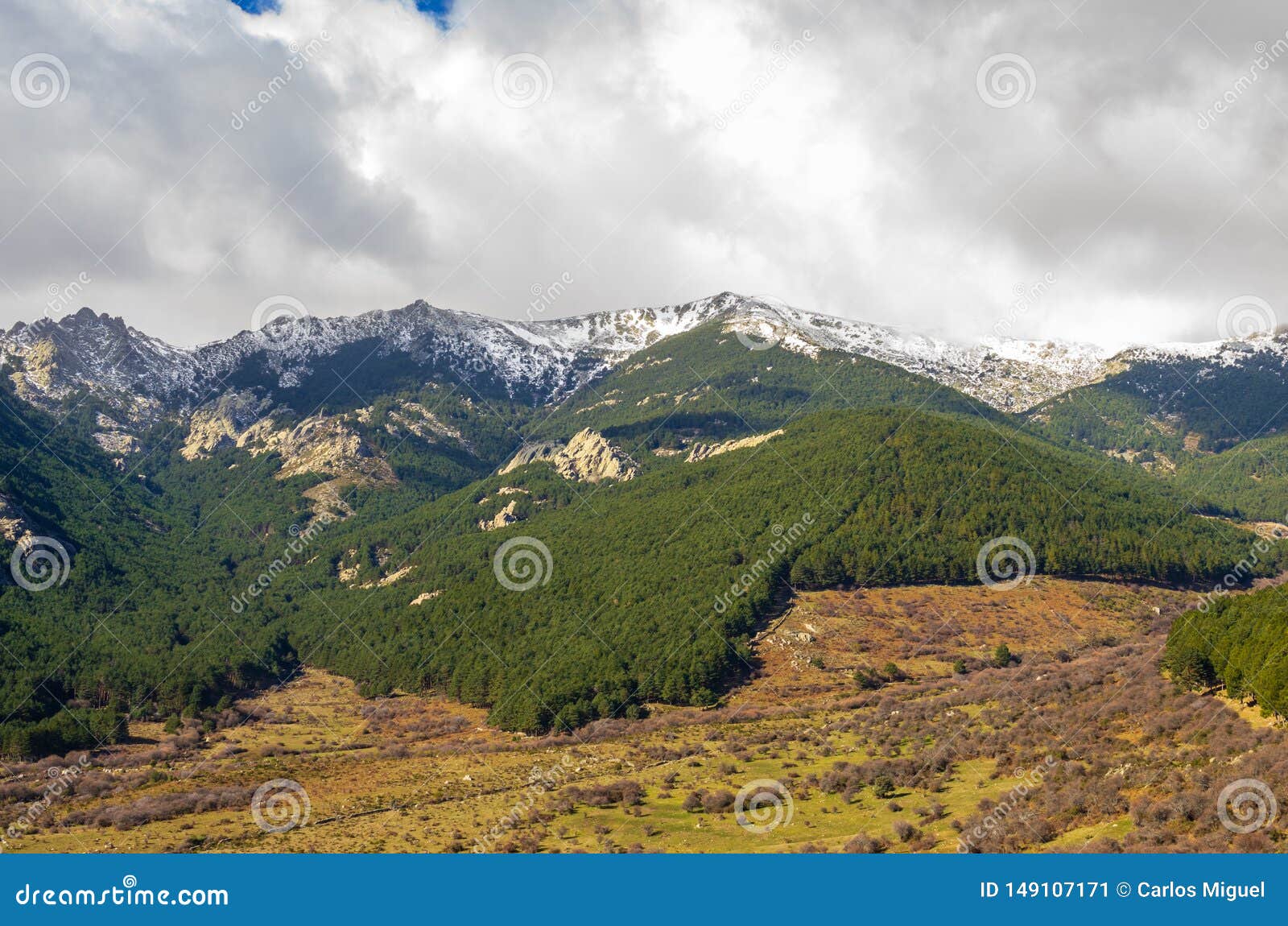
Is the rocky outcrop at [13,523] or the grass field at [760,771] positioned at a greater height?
the rocky outcrop at [13,523]

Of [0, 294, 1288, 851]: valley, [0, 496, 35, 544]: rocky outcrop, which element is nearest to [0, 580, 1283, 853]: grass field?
[0, 294, 1288, 851]: valley

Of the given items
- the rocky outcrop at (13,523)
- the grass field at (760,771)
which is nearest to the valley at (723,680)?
the grass field at (760,771)

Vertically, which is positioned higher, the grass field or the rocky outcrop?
the rocky outcrop

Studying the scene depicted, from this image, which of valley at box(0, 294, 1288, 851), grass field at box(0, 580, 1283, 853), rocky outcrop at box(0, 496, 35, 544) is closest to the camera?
grass field at box(0, 580, 1283, 853)

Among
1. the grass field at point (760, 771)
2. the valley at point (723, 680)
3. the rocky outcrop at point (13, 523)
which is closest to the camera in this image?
the grass field at point (760, 771)

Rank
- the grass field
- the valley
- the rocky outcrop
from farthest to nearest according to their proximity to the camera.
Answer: the rocky outcrop, the valley, the grass field

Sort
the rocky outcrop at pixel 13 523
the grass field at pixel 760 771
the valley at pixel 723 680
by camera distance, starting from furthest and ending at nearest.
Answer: the rocky outcrop at pixel 13 523 < the valley at pixel 723 680 < the grass field at pixel 760 771

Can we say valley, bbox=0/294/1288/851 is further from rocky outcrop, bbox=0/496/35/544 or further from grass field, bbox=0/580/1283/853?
rocky outcrop, bbox=0/496/35/544

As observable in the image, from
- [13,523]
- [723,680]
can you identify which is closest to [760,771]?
[723,680]

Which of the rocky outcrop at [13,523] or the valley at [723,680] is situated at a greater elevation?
the rocky outcrop at [13,523]

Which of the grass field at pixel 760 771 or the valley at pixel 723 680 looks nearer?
the grass field at pixel 760 771

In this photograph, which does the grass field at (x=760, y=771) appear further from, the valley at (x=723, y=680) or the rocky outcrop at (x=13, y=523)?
the rocky outcrop at (x=13, y=523)

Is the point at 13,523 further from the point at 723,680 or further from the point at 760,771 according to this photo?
the point at 760,771
